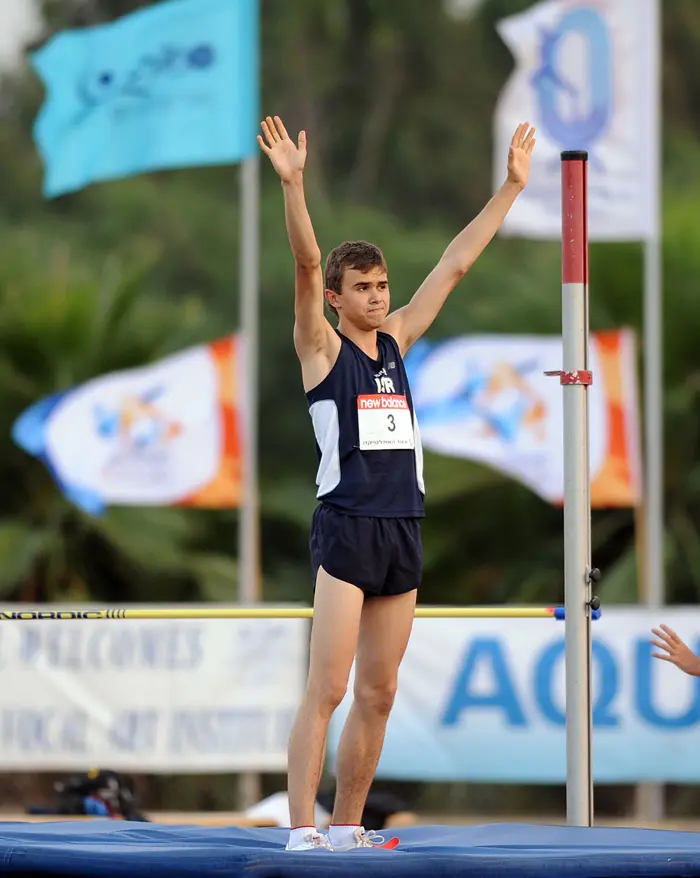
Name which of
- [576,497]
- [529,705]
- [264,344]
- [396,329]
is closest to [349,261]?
[396,329]

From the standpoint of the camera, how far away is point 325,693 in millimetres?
4656

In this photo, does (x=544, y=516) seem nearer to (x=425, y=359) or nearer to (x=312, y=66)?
(x=425, y=359)

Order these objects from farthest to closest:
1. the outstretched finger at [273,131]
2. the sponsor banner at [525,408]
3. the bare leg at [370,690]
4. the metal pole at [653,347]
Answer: the sponsor banner at [525,408]
the metal pole at [653,347]
the bare leg at [370,690]
the outstretched finger at [273,131]

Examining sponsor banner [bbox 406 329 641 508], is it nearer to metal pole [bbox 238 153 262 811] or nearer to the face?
metal pole [bbox 238 153 262 811]

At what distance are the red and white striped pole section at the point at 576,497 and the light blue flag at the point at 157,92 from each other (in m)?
6.60

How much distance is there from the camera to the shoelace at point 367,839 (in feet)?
15.6

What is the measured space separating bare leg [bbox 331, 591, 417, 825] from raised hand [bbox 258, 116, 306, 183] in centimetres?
130

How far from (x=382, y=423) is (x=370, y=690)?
81 cm

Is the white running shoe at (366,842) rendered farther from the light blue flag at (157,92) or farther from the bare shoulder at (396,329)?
the light blue flag at (157,92)

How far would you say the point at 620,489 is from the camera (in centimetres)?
1139

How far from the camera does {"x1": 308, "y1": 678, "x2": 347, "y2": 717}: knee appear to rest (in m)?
4.66

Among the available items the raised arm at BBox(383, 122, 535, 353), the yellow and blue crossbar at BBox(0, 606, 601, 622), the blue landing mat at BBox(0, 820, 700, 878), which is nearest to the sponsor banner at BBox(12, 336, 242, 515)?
the yellow and blue crossbar at BBox(0, 606, 601, 622)

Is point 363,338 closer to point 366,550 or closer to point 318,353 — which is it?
point 318,353

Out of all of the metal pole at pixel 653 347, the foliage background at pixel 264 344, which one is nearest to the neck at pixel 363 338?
the metal pole at pixel 653 347
